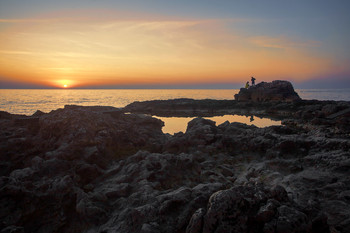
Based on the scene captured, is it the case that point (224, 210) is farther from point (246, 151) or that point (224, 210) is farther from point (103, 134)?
point (103, 134)

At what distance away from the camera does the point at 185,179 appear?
30.8 ft

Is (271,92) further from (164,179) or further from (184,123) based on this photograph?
(164,179)

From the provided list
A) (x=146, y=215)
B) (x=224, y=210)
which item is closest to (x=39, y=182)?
(x=146, y=215)

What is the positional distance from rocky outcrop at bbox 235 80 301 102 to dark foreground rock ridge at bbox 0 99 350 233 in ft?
170

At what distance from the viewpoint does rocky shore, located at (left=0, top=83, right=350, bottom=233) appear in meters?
5.04

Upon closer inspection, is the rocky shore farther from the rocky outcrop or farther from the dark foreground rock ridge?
the rocky outcrop

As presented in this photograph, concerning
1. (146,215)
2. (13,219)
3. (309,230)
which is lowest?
(13,219)

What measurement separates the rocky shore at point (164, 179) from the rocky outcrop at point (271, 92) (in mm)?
51881

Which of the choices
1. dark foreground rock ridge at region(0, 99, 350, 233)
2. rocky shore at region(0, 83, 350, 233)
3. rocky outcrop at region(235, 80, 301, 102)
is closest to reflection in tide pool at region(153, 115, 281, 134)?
rocky shore at region(0, 83, 350, 233)

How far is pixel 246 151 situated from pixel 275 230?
28.6 feet

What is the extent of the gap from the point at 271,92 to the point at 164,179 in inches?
2410

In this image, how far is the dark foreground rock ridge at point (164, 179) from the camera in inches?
199

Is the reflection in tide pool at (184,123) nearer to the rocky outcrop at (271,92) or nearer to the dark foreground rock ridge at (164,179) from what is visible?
the dark foreground rock ridge at (164,179)

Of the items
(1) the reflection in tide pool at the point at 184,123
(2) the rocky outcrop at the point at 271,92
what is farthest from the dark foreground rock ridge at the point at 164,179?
(2) the rocky outcrop at the point at 271,92
